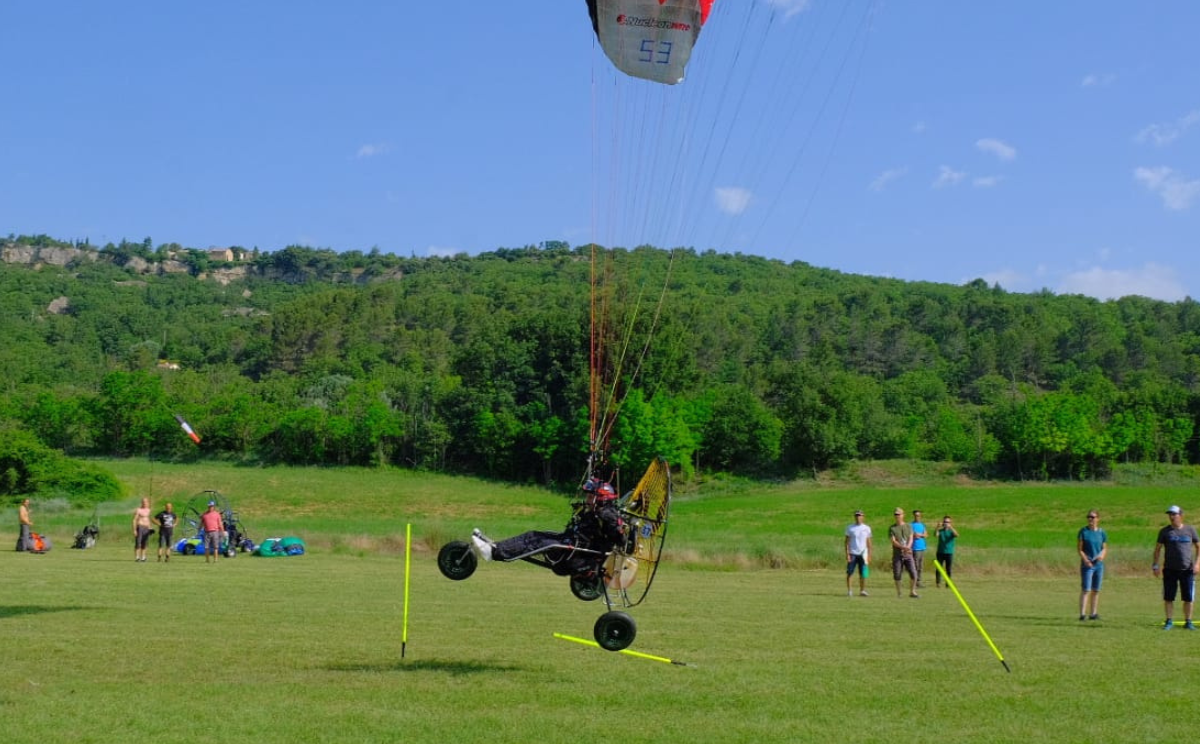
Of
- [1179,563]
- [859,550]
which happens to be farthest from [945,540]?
[1179,563]

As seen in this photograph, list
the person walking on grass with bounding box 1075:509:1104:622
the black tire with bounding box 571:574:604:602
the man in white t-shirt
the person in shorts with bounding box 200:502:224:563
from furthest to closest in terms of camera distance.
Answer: the person in shorts with bounding box 200:502:224:563 < the man in white t-shirt < the person walking on grass with bounding box 1075:509:1104:622 < the black tire with bounding box 571:574:604:602

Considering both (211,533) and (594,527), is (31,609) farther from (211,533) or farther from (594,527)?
(211,533)

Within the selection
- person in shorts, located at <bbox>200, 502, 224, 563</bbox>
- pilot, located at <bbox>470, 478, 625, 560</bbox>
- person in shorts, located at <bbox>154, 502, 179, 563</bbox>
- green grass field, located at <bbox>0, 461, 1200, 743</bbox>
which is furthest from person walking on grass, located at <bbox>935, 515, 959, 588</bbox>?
person in shorts, located at <bbox>154, 502, 179, 563</bbox>

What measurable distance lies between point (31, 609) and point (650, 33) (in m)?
9.88

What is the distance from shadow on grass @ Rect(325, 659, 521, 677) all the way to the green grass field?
5 centimetres

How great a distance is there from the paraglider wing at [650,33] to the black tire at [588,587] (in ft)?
18.4

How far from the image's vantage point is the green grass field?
7648 millimetres

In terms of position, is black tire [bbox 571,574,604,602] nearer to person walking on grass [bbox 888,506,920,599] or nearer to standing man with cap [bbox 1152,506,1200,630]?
standing man with cap [bbox 1152,506,1200,630]

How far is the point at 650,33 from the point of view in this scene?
490 inches

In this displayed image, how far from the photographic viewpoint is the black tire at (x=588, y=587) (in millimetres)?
10633

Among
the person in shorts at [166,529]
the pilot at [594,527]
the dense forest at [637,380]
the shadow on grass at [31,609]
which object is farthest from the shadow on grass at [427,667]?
the dense forest at [637,380]

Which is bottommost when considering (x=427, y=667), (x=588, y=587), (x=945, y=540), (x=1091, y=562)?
(x=427, y=667)

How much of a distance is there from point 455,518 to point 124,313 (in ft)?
384

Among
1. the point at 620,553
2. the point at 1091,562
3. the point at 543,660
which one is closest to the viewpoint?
the point at 620,553
